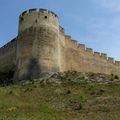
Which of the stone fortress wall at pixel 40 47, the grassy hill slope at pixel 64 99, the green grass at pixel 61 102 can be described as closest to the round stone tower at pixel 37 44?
the stone fortress wall at pixel 40 47

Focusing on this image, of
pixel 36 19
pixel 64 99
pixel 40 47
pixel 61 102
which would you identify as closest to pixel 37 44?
pixel 40 47

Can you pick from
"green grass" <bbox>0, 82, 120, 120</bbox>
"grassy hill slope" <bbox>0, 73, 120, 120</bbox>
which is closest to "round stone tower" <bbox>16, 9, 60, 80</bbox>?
"grassy hill slope" <bbox>0, 73, 120, 120</bbox>

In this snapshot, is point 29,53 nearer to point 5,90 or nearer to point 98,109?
point 5,90

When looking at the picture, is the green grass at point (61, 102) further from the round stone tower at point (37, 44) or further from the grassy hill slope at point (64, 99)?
the round stone tower at point (37, 44)

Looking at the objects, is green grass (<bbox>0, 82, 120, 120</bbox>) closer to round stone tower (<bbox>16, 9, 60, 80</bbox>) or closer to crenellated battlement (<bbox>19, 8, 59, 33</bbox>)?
round stone tower (<bbox>16, 9, 60, 80</bbox>)

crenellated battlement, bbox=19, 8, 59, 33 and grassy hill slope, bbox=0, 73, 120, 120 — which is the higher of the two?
crenellated battlement, bbox=19, 8, 59, 33

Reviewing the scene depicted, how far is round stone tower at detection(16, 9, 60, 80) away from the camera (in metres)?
30.5

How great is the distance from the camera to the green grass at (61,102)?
2030 cm

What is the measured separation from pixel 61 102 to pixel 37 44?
8149 mm

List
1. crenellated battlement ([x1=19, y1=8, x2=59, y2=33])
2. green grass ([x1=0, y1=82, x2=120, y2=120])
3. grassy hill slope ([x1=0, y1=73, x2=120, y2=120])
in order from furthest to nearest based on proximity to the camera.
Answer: crenellated battlement ([x1=19, y1=8, x2=59, y2=33]) → grassy hill slope ([x1=0, y1=73, x2=120, y2=120]) → green grass ([x1=0, y1=82, x2=120, y2=120])

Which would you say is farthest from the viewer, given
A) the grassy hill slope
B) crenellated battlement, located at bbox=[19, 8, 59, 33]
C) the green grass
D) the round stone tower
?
crenellated battlement, located at bbox=[19, 8, 59, 33]

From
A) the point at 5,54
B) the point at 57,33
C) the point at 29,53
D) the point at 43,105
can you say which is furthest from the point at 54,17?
the point at 43,105

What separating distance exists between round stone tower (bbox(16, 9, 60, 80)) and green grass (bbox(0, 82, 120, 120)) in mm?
2207

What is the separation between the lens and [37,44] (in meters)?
30.9
